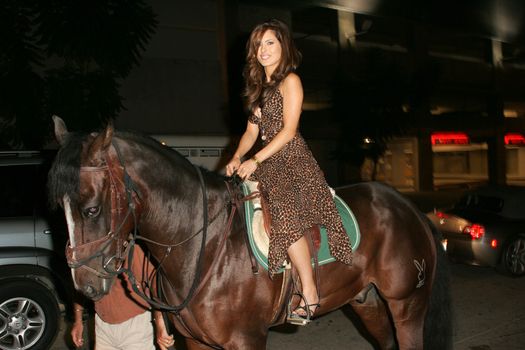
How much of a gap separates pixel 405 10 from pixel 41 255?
67.1 ft

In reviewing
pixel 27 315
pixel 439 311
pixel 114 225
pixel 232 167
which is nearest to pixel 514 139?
pixel 439 311

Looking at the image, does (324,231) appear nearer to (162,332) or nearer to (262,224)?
(262,224)

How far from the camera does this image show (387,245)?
11.8ft

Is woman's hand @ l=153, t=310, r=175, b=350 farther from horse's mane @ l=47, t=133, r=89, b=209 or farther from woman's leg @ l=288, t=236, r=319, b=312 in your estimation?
horse's mane @ l=47, t=133, r=89, b=209

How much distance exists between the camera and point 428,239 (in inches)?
155

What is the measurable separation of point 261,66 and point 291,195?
93cm

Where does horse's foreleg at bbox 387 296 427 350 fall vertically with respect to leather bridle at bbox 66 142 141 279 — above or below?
below

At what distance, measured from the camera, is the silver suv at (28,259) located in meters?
5.13

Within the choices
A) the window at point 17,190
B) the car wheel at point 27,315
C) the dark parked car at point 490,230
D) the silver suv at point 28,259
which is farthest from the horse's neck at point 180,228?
the dark parked car at point 490,230

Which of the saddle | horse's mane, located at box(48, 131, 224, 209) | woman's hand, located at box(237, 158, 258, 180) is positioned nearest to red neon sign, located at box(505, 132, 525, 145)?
the saddle

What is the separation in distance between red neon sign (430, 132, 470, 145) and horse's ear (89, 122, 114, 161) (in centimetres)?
2236

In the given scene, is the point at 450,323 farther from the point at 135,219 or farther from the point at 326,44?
the point at 326,44

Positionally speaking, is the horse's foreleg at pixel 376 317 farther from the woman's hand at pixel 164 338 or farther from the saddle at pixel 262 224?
the woman's hand at pixel 164 338

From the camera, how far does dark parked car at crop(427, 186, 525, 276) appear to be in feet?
26.1
